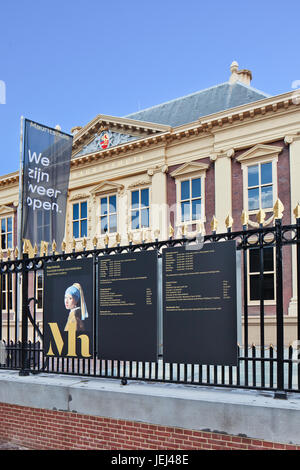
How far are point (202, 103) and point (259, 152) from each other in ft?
21.1

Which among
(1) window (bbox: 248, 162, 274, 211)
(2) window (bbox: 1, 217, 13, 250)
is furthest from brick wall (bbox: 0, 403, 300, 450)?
(2) window (bbox: 1, 217, 13, 250)

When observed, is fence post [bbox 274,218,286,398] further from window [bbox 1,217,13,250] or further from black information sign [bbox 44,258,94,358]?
window [bbox 1,217,13,250]

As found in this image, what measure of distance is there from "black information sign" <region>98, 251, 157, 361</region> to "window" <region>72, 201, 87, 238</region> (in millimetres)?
19944

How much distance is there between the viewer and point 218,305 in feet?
18.9

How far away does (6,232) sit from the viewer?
3103cm

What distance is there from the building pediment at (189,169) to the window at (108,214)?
426 centimetres

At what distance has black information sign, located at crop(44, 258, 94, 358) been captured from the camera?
23.0ft

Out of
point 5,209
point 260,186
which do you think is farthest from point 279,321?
point 5,209

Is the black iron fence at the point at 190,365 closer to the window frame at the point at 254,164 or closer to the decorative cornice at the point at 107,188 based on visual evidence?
the window frame at the point at 254,164

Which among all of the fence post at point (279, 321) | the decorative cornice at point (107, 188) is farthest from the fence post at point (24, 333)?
the decorative cornice at point (107, 188)

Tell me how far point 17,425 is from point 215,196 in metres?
16.2

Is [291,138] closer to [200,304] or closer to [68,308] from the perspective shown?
[68,308]

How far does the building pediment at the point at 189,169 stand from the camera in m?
22.2
